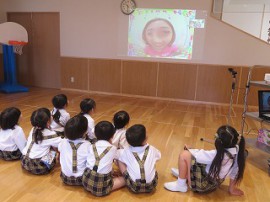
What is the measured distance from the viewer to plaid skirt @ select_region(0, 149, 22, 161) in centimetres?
226

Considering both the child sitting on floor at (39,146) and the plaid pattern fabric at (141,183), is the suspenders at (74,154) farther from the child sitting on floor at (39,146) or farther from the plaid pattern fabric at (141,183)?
the plaid pattern fabric at (141,183)

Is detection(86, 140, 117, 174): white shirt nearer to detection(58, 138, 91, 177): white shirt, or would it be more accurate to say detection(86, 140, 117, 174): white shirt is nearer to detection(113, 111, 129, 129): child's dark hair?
detection(58, 138, 91, 177): white shirt

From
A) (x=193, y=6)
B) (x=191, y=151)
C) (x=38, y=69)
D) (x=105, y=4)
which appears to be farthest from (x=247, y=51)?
(x=38, y=69)

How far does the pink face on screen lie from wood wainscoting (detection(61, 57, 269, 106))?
0.41m

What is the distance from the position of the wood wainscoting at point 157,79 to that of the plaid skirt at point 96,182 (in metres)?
3.82

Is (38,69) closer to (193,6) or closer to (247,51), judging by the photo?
(193,6)

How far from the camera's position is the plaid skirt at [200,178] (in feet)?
6.15

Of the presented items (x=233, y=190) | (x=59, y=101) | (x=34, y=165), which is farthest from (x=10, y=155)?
(x=233, y=190)

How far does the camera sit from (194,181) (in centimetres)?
191

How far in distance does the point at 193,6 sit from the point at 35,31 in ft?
13.0

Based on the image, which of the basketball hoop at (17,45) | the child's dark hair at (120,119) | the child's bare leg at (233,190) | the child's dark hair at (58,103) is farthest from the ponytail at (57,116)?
the basketball hoop at (17,45)

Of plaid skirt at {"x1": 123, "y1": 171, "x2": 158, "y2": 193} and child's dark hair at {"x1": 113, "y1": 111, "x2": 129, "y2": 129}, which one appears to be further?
child's dark hair at {"x1": 113, "y1": 111, "x2": 129, "y2": 129}

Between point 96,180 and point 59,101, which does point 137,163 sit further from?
point 59,101

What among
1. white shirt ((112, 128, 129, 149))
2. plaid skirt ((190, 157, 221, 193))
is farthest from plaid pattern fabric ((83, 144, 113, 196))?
plaid skirt ((190, 157, 221, 193))
